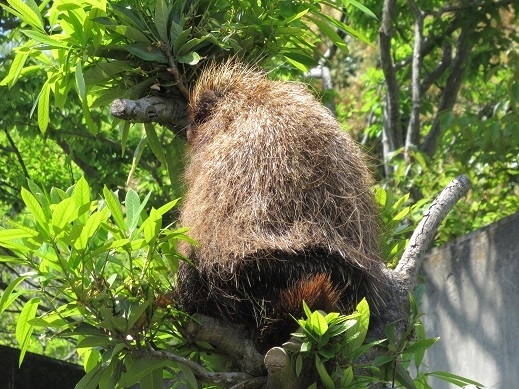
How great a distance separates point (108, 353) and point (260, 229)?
46cm

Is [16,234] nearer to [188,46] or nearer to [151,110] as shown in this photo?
[151,110]

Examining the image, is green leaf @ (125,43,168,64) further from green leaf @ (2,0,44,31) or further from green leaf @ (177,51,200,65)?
green leaf @ (2,0,44,31)

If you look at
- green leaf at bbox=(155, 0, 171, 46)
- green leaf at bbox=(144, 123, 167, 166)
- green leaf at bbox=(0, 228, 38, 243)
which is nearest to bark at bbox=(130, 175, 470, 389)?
green leaf at bbox=(0, 228, 38, 243)

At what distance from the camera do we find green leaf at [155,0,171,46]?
2.56 meters

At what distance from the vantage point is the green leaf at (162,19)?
2561 millimetres

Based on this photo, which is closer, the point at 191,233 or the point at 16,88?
the point at 191,233

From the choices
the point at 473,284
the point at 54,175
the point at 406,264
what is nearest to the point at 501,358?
the point at 473,284

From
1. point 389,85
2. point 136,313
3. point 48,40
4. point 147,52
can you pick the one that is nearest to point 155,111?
point 147,52

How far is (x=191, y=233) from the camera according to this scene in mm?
2352

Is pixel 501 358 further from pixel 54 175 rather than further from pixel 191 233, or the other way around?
pixel 54 175

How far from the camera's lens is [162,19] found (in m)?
2.59

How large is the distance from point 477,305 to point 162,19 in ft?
8.35

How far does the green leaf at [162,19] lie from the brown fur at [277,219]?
296 mm

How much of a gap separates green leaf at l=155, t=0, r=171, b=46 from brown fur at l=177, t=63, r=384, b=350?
0.97ft
